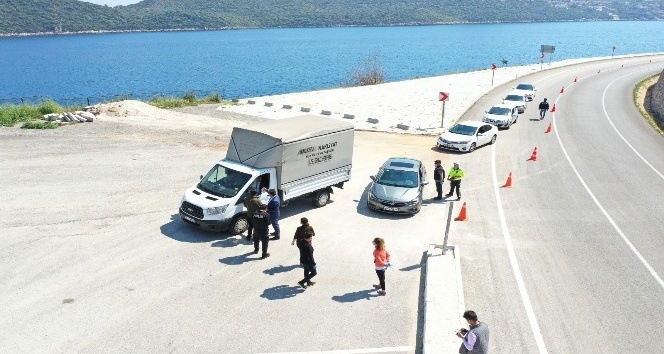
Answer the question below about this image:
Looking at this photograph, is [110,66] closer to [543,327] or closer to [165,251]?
[165,251]

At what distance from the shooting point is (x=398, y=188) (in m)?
16.9

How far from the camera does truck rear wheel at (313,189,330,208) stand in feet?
55.6

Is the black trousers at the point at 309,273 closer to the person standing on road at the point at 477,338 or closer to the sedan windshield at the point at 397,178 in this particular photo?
the person standing on road at the point at 477,338

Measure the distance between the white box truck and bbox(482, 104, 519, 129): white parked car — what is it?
53.4 ft

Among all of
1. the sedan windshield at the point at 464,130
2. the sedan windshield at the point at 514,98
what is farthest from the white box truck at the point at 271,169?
the sedan windshield at the point at 514,98

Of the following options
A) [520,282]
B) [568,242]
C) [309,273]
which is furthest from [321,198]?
[568,242]

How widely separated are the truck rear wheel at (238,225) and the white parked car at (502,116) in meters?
21.0

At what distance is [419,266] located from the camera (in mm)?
13102

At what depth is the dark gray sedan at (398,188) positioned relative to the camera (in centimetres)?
1638

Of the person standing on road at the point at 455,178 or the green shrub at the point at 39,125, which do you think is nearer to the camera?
the person standing on road at the point at 455,178

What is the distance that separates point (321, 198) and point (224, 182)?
3.73 metres

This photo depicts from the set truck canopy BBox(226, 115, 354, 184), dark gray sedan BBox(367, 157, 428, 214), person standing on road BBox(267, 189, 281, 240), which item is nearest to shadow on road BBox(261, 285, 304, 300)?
person standing on road BBox(267, 189, 281, 240)

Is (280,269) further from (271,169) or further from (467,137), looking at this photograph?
(467,137)

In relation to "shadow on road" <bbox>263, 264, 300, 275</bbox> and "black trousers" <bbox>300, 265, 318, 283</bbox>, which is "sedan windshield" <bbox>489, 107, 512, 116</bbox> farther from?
"black trousers" <bbox>300, 265, 318, 283</bbox>
